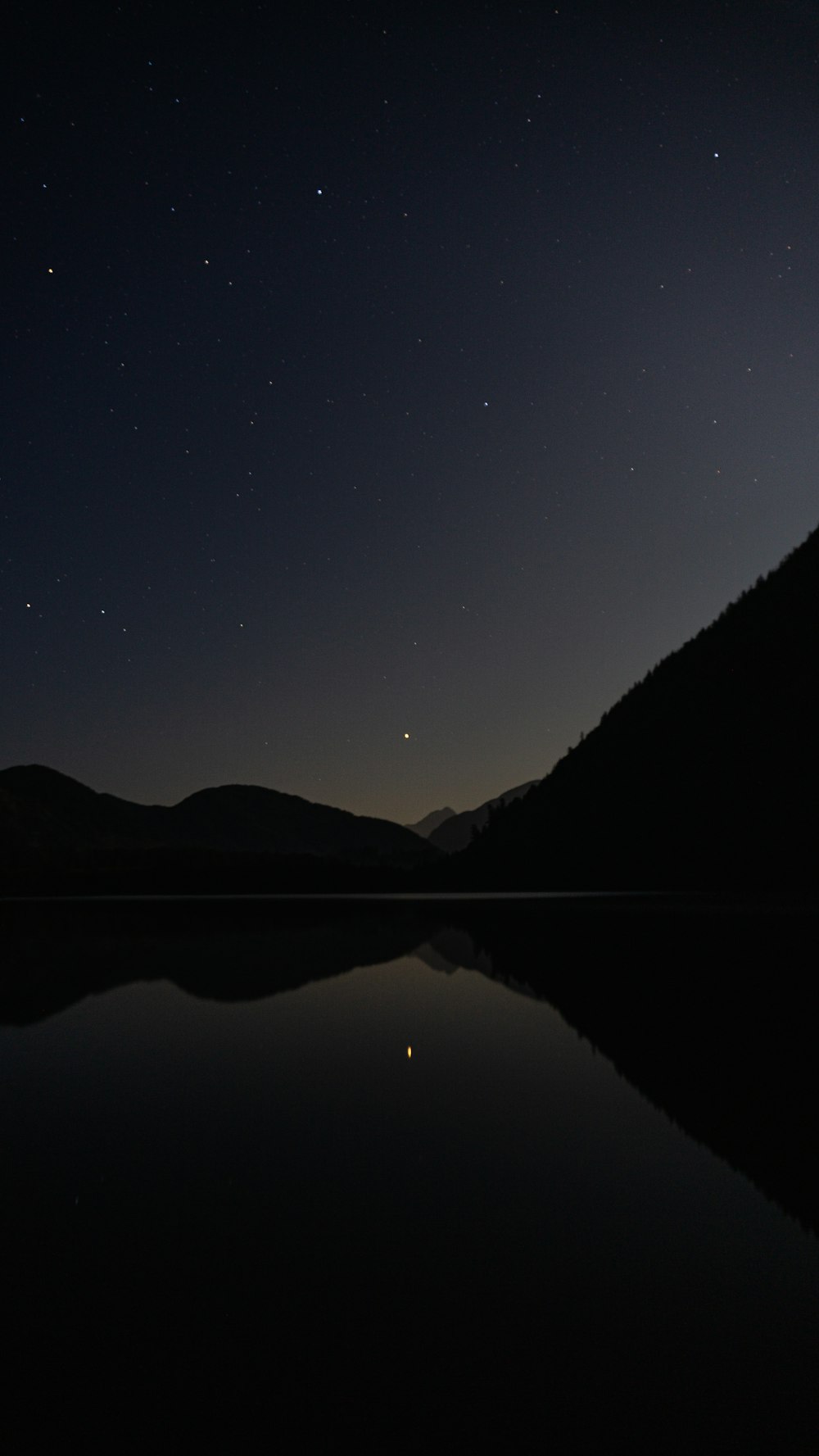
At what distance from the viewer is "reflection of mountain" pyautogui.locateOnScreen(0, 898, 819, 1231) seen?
7.84 metres

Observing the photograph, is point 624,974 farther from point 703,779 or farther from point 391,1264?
point 703,779

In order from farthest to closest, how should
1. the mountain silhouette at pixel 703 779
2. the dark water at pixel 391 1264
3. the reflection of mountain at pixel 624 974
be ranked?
the mountain silhouette at pixel 703 779 → the reflection of mountain at pixel 624 974 → the dark water at pixel 391 1264

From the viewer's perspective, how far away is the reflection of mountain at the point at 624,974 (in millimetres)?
7844

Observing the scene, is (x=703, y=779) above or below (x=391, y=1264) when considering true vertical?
above

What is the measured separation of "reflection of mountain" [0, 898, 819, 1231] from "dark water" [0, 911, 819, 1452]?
661 millimetres

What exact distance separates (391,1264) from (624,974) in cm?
1392

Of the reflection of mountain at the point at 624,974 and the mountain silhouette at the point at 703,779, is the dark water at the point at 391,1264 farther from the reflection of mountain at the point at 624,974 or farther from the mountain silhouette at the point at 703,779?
the mountain silhouette at the point at 703,779

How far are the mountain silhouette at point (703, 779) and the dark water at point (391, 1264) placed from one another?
69.2 metres

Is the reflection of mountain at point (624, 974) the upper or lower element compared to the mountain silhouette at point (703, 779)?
lower

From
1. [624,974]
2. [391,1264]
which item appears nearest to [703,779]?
[624,974]

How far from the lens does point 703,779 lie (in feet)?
302

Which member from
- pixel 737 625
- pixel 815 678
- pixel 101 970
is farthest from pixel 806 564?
pixel 101 970

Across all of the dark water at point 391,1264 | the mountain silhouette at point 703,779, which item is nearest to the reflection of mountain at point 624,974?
the dark water at point 391,1264

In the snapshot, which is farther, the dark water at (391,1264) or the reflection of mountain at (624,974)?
the reflection of mountain at (624,974)
